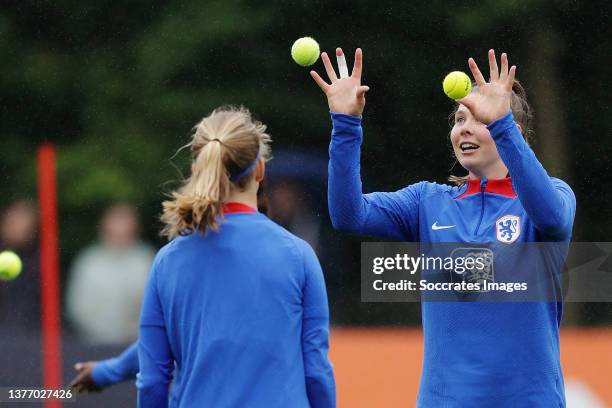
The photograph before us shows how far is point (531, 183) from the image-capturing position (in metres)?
3.19

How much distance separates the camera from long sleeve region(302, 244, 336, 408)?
2945 mm

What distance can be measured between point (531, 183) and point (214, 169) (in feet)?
3.00

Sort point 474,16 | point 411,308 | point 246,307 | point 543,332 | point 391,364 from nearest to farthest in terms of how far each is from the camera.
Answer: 1. point 246,307
2. point 543,332
3. point 391,364
4. point 411,308
5. point 474,16

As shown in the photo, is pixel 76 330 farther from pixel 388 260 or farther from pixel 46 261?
pixel 388 260

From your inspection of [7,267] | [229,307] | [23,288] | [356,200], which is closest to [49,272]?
[23,288]

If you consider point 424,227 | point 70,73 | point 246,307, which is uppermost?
point 70,73

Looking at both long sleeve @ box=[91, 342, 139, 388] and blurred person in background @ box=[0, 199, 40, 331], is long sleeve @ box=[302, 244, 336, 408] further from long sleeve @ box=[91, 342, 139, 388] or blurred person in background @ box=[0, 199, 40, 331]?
blurred person in background @ box=[0, 199, 40, 331]

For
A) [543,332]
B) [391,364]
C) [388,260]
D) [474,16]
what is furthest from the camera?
[474,16]

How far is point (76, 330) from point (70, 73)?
2.90 meters

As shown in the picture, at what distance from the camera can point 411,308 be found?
28.5ft

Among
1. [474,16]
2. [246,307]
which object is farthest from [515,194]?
[474,16]

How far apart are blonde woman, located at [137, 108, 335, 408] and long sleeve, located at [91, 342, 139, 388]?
5.49 ft

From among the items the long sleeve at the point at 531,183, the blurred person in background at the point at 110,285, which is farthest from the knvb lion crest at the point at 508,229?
the blurred person in background at the point at 110,285

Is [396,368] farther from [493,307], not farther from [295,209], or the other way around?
[493,307]
